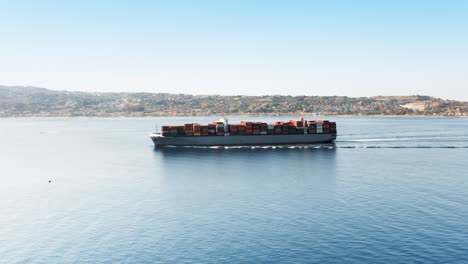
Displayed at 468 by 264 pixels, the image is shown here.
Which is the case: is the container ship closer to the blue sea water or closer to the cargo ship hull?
the cargo ship hull

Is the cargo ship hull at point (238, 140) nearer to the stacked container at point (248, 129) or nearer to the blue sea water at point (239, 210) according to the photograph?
the stacked container at point (248, 129)

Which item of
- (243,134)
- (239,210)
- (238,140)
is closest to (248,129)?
(243,134)

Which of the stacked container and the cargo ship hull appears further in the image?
the stacked container

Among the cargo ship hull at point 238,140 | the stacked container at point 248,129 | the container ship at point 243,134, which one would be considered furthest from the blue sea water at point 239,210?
the stacked container at point 248,129

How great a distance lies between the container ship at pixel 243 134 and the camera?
440 feet

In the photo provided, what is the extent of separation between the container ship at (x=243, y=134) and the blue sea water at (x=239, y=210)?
2341 cm

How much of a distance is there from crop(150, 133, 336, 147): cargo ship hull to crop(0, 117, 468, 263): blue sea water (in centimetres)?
2295

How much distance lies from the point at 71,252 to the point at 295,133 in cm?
9966

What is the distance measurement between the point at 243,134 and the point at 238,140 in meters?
2.32

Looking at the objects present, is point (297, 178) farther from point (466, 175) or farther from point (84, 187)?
point (84, 187)

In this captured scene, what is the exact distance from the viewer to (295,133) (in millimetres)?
136625

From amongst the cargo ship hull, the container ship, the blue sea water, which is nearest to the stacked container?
the container ship

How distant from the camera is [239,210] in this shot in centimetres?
5791

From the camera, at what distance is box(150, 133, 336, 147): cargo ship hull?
439 feet
